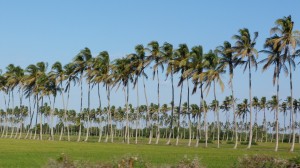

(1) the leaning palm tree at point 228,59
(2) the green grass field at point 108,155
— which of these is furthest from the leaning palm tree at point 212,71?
(2) the green grass field at point 108,155

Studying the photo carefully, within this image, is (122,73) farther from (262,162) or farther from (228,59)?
(262,162)

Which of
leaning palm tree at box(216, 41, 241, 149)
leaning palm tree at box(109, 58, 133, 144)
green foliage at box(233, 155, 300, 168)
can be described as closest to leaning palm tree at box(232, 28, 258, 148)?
leaning palm tree at box(216, 41, 241, 149)

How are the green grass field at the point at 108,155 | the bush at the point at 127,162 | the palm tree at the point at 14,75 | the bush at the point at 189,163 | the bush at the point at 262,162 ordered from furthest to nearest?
the palm tree at the point at 14,75, the green grass field at the point at 108,155, the bush at the point at 262,162, the bush at the point at 189,163, the bush at the point at 127,162

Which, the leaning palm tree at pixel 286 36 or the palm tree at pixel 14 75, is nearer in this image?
the leaning palm tree at pixel 286 36

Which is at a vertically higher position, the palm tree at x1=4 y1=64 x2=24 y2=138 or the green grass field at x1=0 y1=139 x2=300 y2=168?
the palm tree at x1=4 y1=64 x2=24 y2=138

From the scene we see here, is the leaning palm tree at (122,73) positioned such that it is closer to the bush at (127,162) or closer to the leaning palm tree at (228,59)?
the leaning palm tree at (228,59)

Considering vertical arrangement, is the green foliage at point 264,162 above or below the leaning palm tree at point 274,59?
below

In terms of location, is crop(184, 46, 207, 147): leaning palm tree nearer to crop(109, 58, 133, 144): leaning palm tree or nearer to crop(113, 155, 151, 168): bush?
crop(109, 58, 133, 144): leaning palm tree

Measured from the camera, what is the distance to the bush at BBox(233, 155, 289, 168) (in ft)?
48.2

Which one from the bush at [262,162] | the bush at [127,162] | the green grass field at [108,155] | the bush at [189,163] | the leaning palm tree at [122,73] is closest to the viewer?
the bush at [127,162]

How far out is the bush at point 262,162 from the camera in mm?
14686

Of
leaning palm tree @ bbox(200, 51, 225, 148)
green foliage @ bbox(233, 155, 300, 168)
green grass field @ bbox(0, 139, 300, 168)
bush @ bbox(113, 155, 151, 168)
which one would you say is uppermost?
leaning palm tree @ bbox(200, 51, 225, 148)

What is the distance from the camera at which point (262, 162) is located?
579 inches

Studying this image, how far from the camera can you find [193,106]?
6019 inches
